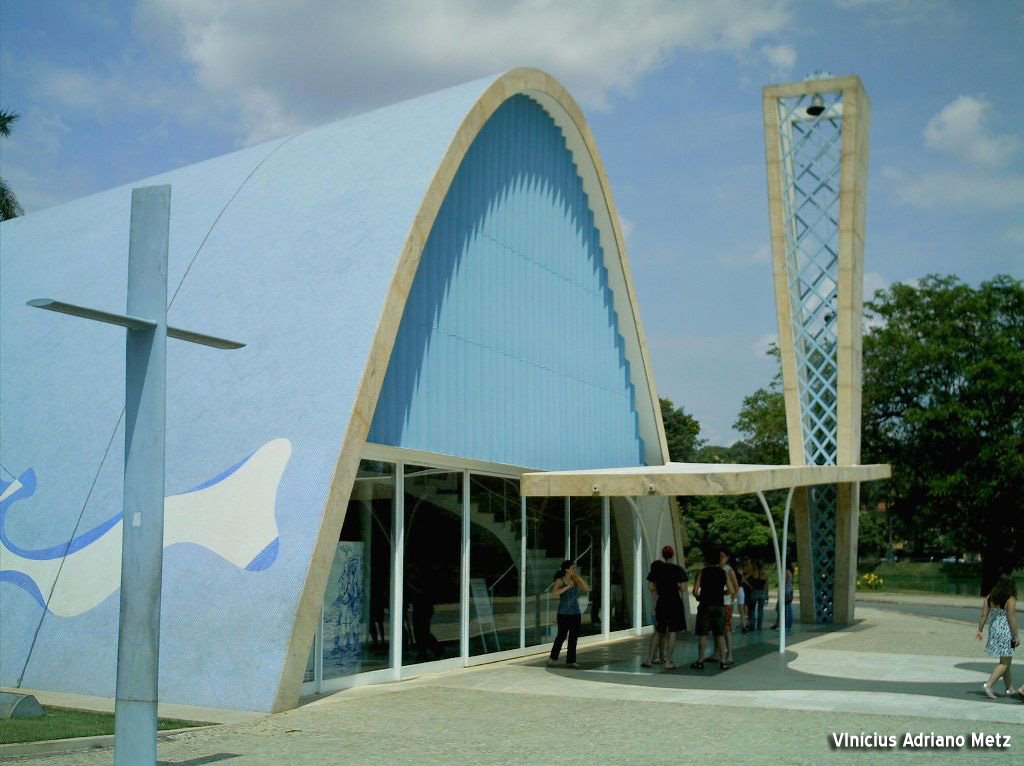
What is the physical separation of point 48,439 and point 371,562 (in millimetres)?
4655

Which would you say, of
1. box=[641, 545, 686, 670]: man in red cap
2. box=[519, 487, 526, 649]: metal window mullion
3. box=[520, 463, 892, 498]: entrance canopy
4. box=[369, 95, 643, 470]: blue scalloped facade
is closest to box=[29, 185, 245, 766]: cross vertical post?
box=[369, 95, 643, 470]: blue scalloped facade

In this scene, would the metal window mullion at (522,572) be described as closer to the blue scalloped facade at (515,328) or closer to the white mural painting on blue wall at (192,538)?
the blue scalloped facade at (515,328)

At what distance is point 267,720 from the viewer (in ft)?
34.4

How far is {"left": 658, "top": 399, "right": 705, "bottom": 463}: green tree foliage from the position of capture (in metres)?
58.1

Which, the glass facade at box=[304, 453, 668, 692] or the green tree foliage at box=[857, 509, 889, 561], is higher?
the glass facade at box=[304, 453, 668, 692]

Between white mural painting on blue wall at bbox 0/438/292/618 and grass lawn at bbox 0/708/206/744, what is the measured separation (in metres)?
1.95

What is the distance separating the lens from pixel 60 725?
9.50 m

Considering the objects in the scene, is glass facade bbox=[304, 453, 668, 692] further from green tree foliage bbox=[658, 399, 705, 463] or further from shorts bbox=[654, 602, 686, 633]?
green tree foliage bbox=[658, 399, 705, 463]

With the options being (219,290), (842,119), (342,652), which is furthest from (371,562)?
(842,119)

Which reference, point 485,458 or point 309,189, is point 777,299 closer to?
point 485,458

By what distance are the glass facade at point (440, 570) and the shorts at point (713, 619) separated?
3.05m

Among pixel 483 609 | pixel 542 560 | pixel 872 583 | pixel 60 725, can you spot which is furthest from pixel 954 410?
pixel 60 725

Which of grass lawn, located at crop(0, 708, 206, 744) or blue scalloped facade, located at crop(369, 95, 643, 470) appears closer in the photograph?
grass lawn, located at crop(0, 708, 206, 744)

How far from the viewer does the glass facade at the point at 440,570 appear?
512 inches
